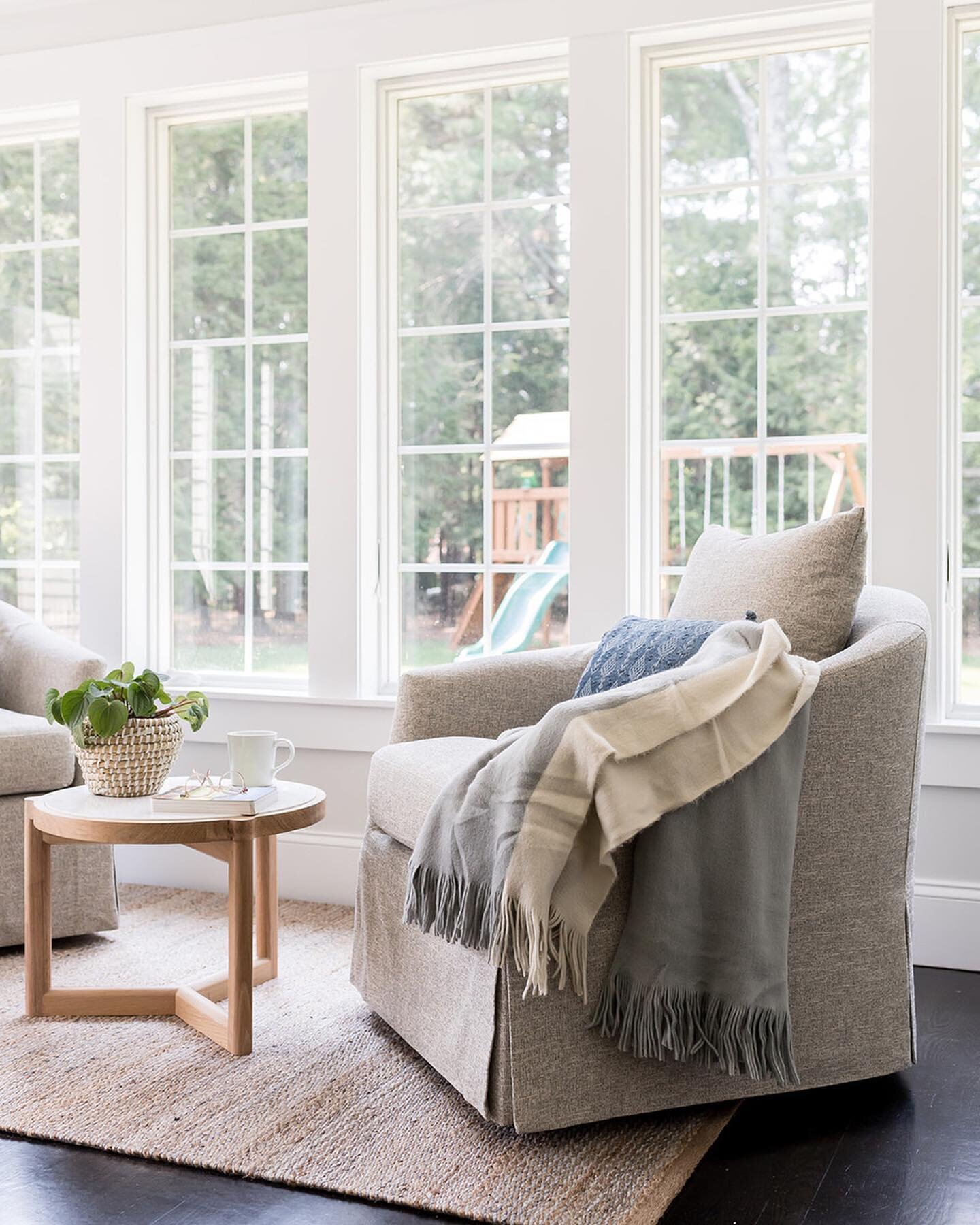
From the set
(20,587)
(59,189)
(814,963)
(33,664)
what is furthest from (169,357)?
(814,963)

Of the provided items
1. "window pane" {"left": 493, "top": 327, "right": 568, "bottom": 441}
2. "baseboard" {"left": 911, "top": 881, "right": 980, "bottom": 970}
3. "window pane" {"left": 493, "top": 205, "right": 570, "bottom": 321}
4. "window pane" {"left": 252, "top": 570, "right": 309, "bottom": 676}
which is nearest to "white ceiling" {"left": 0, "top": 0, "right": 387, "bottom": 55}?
"window pane" {"left": 493, "top": 205, "right": 570, "bottom": 321}

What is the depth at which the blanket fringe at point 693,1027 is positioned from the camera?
6.26ft

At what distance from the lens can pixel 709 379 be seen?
10.8 ft

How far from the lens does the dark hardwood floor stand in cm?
177

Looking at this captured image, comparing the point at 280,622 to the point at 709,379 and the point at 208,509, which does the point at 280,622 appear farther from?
the point at 709,379

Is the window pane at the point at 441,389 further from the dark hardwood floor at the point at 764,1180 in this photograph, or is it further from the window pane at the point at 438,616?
the dark hardwood floor at the point at 764,1180

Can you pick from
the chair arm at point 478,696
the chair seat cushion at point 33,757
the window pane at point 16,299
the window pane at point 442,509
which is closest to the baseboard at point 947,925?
the chair arm at point 478,696

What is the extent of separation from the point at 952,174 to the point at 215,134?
2113mm

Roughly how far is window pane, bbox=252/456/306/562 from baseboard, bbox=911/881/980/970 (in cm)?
192

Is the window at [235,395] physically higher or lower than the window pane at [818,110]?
lower

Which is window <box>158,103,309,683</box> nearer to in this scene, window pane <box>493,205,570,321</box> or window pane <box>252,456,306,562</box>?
window pane <box>252,456,306,562</box>

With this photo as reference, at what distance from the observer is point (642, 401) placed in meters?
3.34

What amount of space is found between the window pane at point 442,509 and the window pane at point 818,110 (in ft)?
3.73

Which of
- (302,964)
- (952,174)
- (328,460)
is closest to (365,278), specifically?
(328,460)
